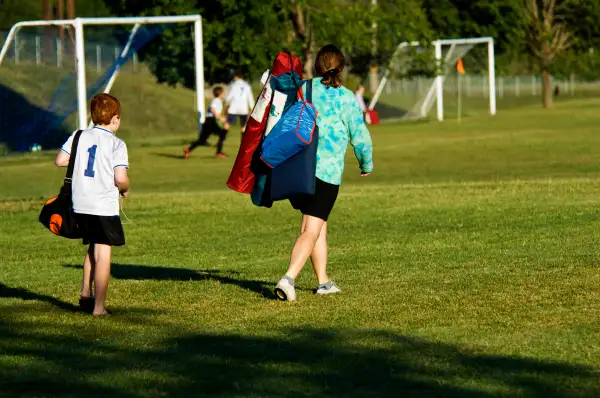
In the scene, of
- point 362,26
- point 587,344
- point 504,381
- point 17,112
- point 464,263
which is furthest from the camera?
point 362,26

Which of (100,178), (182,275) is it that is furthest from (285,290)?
(182,275)

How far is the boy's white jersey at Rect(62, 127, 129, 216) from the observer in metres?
9.29

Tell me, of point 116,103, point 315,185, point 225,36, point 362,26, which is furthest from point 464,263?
point 362,26

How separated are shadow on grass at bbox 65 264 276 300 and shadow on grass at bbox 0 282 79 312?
1029 mm

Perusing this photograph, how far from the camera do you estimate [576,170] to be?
24.9m

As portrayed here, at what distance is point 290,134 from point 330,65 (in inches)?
23.9

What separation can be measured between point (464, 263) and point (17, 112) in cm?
1964

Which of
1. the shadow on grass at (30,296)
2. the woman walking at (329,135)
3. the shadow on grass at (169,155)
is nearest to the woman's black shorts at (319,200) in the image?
the woman walking at (329,135)

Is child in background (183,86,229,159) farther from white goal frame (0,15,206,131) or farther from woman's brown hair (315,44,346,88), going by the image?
woman's brown hair (315,44,346,88)

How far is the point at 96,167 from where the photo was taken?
928 cm

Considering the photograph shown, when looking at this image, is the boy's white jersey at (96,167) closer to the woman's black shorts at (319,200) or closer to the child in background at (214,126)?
the woman's black shorts at (319,200)

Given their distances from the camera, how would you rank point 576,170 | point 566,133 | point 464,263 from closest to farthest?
point 464,263
point 576,170
point 566,133

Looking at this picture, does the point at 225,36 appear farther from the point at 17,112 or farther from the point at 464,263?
the point at 464,263

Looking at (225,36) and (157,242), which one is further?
(225,36)
